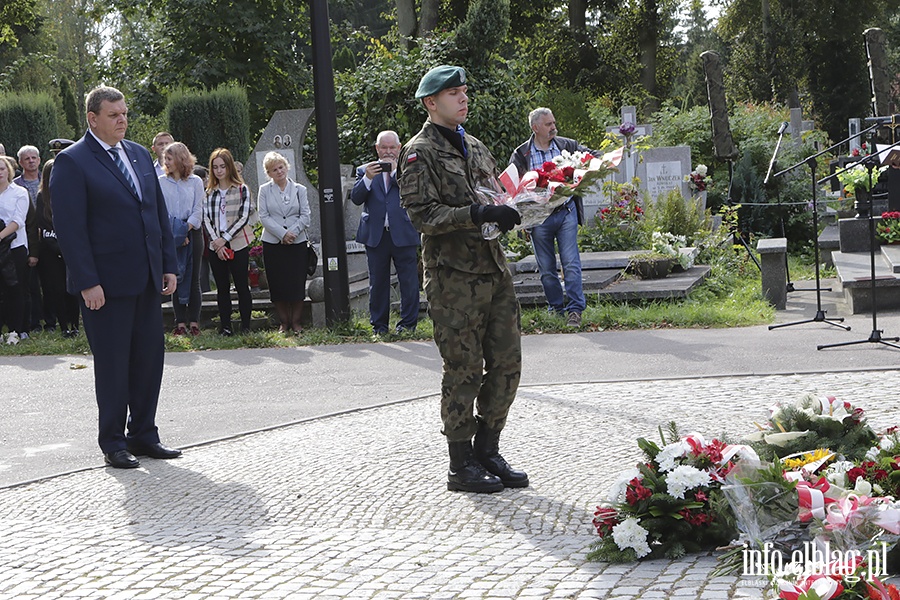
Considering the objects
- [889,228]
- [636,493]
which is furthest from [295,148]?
[636,493]

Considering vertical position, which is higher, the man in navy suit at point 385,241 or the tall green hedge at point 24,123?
the tall green hedge at point 24,123

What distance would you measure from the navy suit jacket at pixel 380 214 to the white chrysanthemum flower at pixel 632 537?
7.42 m

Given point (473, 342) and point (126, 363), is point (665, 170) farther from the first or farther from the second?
point (473, 342)

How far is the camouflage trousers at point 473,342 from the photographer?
18.8 feet

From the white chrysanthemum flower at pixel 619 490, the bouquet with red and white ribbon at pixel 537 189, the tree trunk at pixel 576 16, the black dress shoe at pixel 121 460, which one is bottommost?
the black dress shoe at pixel 121 460

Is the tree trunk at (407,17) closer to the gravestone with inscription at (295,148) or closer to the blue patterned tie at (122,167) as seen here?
the gravestone with inscription at (295,148)

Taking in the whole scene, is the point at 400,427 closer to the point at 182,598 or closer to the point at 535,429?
the point at 535,429

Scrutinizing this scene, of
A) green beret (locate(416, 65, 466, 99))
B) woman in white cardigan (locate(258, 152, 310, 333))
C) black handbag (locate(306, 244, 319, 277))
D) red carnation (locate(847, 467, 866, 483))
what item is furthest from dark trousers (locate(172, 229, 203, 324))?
red carnation (locate(847, 467, 866, 483))

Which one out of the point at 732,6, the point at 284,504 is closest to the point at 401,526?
the point at 284,504

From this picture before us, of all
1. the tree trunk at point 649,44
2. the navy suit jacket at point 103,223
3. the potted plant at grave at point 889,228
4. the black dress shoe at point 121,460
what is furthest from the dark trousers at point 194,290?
the tree trunk at point 649,44

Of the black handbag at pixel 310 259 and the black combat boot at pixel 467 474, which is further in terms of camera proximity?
the black handbag at pixel 310 259

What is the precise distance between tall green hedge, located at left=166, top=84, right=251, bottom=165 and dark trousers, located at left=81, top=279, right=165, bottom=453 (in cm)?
1273

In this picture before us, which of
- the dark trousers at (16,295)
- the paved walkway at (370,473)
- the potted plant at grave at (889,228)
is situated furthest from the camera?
the potted plant at grave at (889,228)

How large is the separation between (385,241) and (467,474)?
20.4ft
